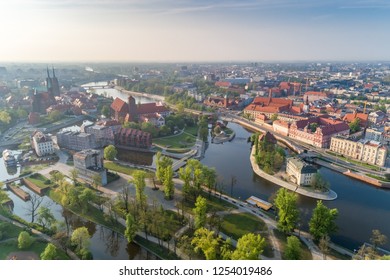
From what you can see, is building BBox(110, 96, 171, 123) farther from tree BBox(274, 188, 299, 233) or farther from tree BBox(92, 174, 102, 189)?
tree BBox(274, 188, 299, 233)

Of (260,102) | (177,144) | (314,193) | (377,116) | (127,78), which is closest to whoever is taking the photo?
(314,193)

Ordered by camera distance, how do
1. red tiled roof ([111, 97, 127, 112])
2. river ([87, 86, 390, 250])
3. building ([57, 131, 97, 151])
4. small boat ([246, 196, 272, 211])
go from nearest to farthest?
1. river ([87, 86, 390, 250])
2. small boat ([246, 196, 272, 211])
3. building ([57, 131, 97, 151])
4. red tiled roof ([111, 97, 127, 112])

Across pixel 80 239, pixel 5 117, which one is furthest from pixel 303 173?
pixel 5 117

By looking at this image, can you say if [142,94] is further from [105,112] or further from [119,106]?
[119,106]

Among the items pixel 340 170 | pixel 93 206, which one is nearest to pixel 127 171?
pixel 93 206

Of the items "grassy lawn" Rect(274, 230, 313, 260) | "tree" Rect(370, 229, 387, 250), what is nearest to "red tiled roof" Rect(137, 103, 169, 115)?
"grassy lawn" Rect(274, 230, 313, 260)
